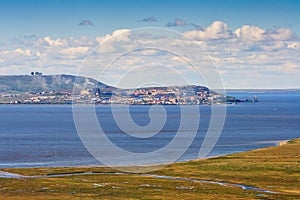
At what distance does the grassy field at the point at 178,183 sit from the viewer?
257 feet

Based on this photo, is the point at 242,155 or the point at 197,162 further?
the point at 242,155

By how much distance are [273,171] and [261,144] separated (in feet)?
221

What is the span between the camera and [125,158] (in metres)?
131

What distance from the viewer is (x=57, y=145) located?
160m

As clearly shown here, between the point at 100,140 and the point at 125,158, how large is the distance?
160ft

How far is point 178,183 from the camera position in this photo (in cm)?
9006

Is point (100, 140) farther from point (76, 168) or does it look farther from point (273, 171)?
point (273, 171)

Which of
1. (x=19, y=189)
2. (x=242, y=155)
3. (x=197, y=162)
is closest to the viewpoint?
(x=19, y=189)

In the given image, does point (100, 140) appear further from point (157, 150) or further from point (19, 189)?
point (19, 189)

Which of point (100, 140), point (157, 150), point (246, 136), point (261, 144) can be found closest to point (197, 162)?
point (157, 150)

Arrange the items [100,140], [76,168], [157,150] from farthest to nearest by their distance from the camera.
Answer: [100,140] → [157,150] → [76,168]

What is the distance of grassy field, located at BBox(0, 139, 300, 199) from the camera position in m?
78.4

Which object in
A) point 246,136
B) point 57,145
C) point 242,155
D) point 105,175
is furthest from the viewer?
point 246,136

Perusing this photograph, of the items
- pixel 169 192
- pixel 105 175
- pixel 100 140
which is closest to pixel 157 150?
pixel 100 140
